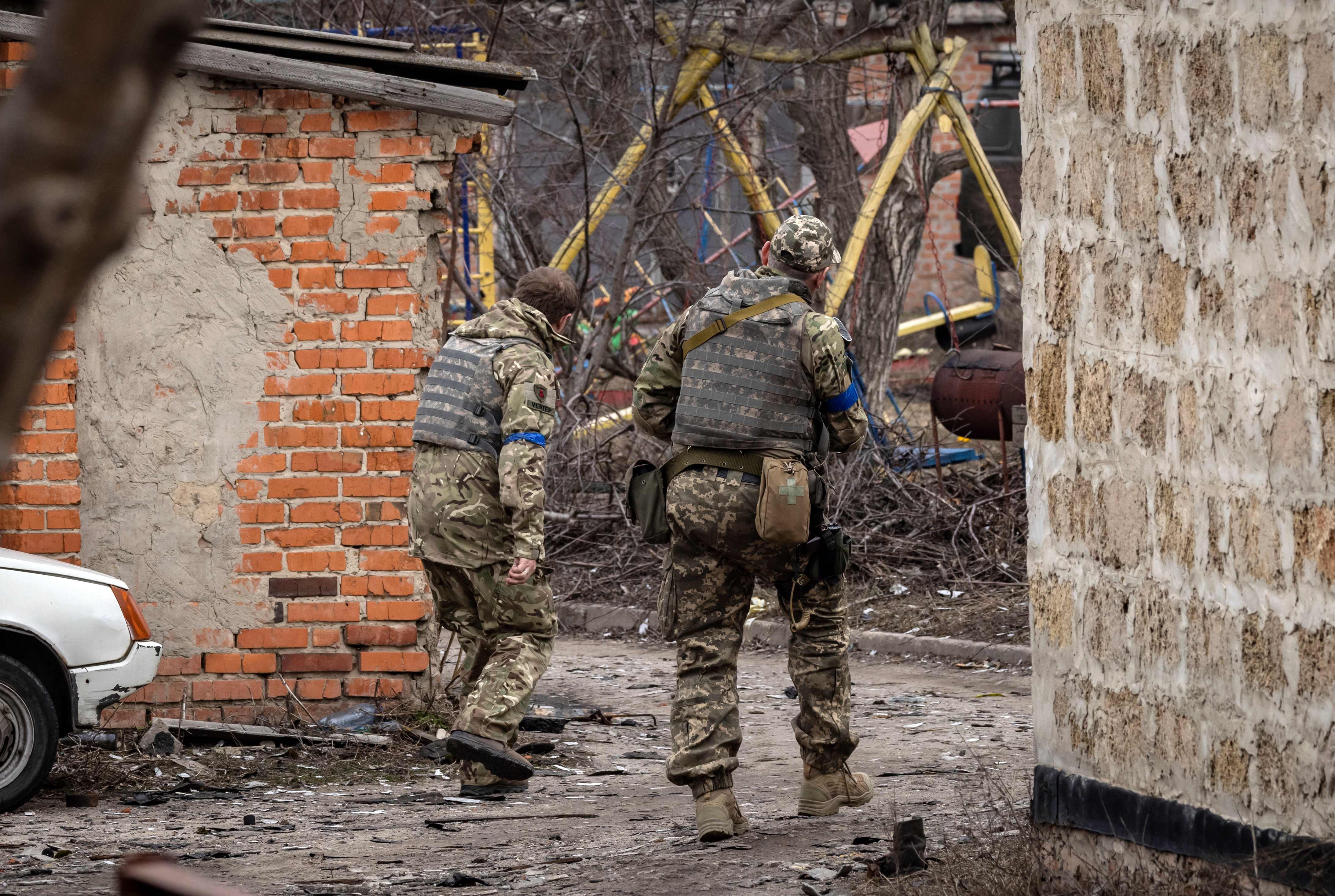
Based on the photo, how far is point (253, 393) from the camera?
618 cm

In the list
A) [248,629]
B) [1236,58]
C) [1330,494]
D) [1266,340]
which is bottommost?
[248,629]

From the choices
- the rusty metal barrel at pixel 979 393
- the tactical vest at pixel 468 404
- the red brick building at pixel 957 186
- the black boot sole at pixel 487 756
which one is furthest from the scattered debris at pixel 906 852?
the red brick building at pixel 957 186

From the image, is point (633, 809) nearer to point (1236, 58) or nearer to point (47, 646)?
point (47, 646)

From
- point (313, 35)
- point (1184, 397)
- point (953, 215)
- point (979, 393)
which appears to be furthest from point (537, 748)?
point (953, 215)

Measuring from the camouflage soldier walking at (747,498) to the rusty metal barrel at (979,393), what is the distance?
5.50m

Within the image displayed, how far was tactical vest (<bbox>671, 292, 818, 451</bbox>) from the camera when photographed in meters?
4.68

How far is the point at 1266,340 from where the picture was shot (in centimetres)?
326

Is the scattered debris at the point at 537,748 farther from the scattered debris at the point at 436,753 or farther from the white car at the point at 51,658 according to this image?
the white car at the point at 51,658

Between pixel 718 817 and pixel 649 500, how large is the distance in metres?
1.01

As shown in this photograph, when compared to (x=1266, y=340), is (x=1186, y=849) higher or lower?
lower

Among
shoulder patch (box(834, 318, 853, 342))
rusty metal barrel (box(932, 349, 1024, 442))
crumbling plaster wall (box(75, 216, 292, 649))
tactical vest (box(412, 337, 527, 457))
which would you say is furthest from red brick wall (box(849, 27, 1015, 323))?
shoulder patch (box(834, 318, 853, 342))

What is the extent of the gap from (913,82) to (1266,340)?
9.40 meters

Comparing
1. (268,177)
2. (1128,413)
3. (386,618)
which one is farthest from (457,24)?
(1128,413)

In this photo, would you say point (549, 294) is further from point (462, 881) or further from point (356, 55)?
point (462, 881)
